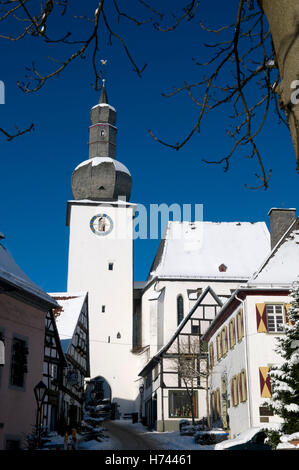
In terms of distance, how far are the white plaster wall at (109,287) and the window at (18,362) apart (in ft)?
95.9

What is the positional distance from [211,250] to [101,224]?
10546 millimetres

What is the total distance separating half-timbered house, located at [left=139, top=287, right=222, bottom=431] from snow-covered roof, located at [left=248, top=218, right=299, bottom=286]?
9618mm

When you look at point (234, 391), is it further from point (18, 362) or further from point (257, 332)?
point (18, 362)

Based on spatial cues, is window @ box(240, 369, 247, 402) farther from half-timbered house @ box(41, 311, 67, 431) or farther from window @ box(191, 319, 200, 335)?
window @ box(191, 319, 200, 335)

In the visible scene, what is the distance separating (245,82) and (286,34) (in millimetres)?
1546

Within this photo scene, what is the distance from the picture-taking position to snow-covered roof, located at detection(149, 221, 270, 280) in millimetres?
47375

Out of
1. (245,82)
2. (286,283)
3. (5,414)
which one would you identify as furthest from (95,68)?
(286,283)

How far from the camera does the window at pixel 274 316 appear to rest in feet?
77.0

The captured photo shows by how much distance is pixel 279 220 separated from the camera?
28.6m

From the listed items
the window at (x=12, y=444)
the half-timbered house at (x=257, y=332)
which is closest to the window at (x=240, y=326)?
the half-timbered house at (x=257, y=332)

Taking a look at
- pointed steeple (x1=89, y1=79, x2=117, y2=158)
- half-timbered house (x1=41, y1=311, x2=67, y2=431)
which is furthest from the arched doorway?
pointed steeple (x1=89, y1=79, x2=117, y2=158)

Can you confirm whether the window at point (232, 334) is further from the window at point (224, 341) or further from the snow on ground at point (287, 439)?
the snow on ground at point (287, 439)

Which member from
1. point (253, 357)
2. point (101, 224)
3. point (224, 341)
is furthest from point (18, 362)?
point (101, 224)

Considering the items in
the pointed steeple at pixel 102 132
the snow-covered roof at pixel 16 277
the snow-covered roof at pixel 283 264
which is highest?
the pointed steeple at pixel 102 132
